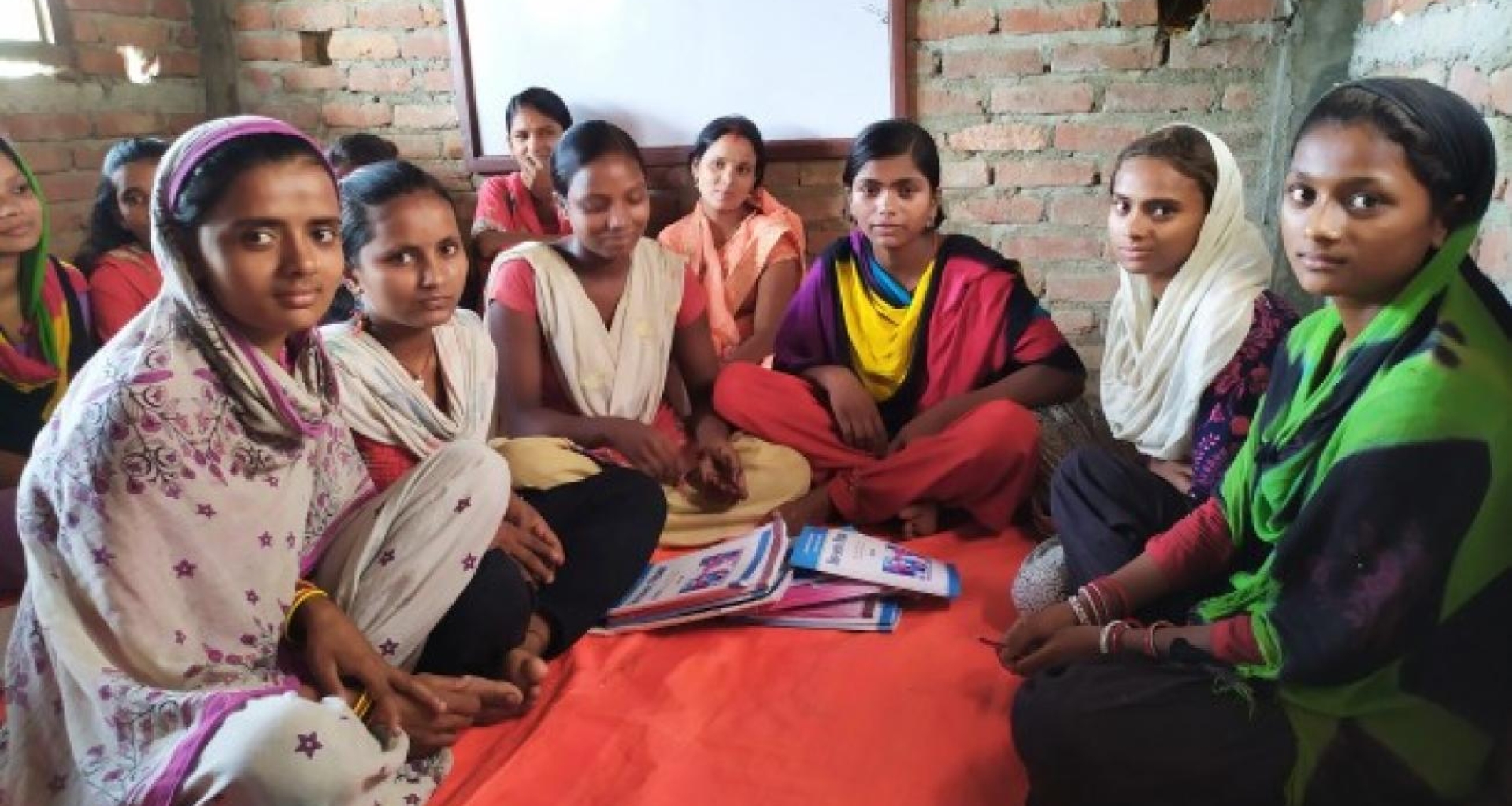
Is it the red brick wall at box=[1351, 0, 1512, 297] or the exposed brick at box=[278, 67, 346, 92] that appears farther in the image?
the exposed brick at box=[278, 67, 346, 92]

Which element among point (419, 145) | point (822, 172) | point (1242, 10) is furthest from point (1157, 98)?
point (419, 145)

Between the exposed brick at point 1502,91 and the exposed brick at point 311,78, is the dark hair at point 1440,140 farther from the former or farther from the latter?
the exposed brick at point 311,78

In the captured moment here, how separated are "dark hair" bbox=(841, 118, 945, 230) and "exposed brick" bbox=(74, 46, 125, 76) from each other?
9.26 feet

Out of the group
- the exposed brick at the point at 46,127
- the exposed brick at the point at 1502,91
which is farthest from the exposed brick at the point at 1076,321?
the exposed brick at the point at 46,127

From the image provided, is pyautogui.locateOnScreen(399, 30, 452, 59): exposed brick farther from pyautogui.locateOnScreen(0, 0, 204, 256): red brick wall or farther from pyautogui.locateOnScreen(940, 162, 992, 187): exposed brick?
pyautogui.locateOnScreen(940, 162, 992, 187): exposed brick

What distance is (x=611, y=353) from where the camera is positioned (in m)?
2.38

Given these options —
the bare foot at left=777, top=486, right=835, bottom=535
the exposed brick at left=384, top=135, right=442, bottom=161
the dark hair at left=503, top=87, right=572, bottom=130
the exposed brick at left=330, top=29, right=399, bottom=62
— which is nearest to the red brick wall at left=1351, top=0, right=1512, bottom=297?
the bare foot at left=777, top=486, right=835, bottom=535

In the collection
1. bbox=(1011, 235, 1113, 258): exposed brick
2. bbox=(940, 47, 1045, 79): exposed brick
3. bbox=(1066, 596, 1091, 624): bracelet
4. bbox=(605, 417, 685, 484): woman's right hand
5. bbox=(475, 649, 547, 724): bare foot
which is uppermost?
bbox=(940, 47, 1045, 79): exposed brick

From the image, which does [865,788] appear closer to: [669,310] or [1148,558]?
[1148,558]

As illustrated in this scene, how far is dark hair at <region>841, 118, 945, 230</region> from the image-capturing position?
7.80 ft

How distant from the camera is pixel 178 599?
4.00ft

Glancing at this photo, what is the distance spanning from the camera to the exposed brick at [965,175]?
125 inches

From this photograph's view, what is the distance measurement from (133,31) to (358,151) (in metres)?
1.06

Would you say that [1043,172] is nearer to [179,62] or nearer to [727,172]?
[727,172]
